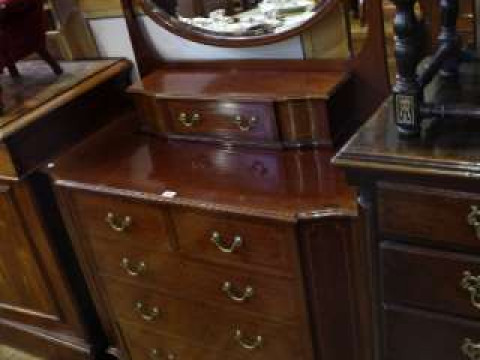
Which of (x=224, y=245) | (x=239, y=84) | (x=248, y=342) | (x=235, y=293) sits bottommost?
(x=248, y=342)

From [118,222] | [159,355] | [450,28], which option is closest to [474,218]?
[450,28]

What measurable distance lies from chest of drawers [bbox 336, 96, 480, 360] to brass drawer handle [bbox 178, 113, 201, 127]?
1.86 feet

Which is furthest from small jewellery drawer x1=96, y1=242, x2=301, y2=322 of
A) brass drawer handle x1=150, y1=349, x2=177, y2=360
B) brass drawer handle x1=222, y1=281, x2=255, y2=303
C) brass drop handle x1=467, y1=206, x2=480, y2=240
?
brass drop handle x1=467, y1=206, x2=480, y2=240

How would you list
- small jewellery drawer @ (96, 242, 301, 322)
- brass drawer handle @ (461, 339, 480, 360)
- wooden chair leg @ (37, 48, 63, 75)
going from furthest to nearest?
wooden chair leg @ (37, 48, 63, 75)
small jewellery drawer @ (96, 242, 301, 322)
brass drawer handle @ (461, 339, 480, 360)

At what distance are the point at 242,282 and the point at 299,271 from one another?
157mm

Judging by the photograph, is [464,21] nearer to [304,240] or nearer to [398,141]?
[398,141]

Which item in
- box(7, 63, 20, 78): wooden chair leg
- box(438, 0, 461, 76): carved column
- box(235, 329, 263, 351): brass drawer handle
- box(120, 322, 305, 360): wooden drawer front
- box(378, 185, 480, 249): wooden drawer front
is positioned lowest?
box(120, 322, 305, 360): wooden drawer front

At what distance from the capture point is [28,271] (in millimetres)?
1807

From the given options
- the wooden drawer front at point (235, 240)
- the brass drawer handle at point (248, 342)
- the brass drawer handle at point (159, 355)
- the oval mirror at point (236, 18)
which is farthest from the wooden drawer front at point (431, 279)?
the brass drawer handle at point (159, 355)

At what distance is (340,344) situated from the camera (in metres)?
1.40

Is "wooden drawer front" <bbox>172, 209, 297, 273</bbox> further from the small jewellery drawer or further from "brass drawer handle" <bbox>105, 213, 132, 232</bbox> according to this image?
"brass drawer handle" <bbox>105, 213, 132, 232</bbox>

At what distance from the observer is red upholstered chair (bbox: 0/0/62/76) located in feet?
5.33

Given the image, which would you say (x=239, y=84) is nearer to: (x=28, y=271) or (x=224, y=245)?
(x=224, y=245)

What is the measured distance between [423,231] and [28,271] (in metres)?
1.23
